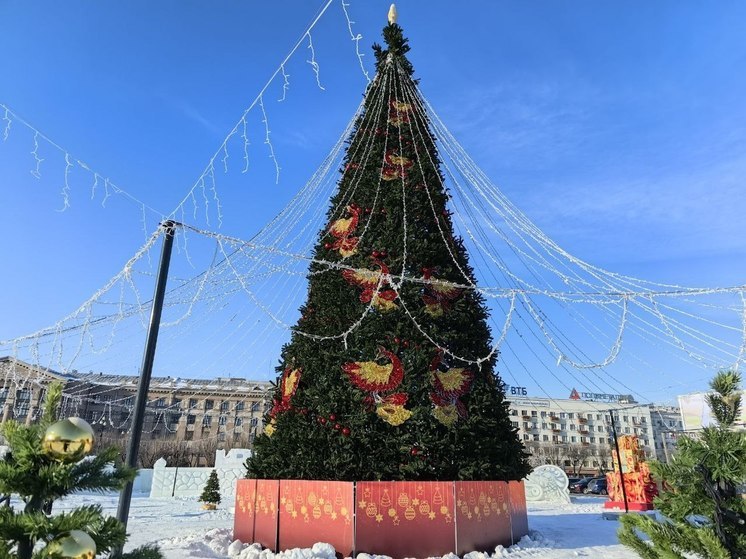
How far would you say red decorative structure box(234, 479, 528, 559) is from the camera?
7.59m

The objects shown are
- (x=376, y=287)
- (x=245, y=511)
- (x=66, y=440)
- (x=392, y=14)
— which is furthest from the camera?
(x=392, y=14)

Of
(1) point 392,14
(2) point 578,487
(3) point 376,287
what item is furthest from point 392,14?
(2) point 578,487

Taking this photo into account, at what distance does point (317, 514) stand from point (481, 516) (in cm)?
262

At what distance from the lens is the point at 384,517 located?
25.1 feet

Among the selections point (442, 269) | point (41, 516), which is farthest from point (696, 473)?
point (442, 269)

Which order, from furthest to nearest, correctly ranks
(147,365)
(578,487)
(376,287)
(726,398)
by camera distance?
1. (578,487)
2. (376,287)
3. (147,365)
4. (726,398)

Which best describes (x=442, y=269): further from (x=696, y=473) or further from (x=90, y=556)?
(x=90, y=556)

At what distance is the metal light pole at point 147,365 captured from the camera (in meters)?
4.52

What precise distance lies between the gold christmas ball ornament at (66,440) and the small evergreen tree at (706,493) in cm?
333

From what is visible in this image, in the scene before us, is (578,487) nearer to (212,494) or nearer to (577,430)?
(212,494)

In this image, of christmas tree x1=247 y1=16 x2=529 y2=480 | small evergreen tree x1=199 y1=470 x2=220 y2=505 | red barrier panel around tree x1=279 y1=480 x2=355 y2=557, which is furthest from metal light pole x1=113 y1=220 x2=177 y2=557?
small evergreen tree x1=199 y1=470 x2=220 y2=505

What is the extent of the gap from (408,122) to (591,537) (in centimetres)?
919

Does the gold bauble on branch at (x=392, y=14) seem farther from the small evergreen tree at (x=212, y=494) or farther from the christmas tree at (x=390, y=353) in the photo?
the small evergreen tree at (x=212, y=494)

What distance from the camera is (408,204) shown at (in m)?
9.94
